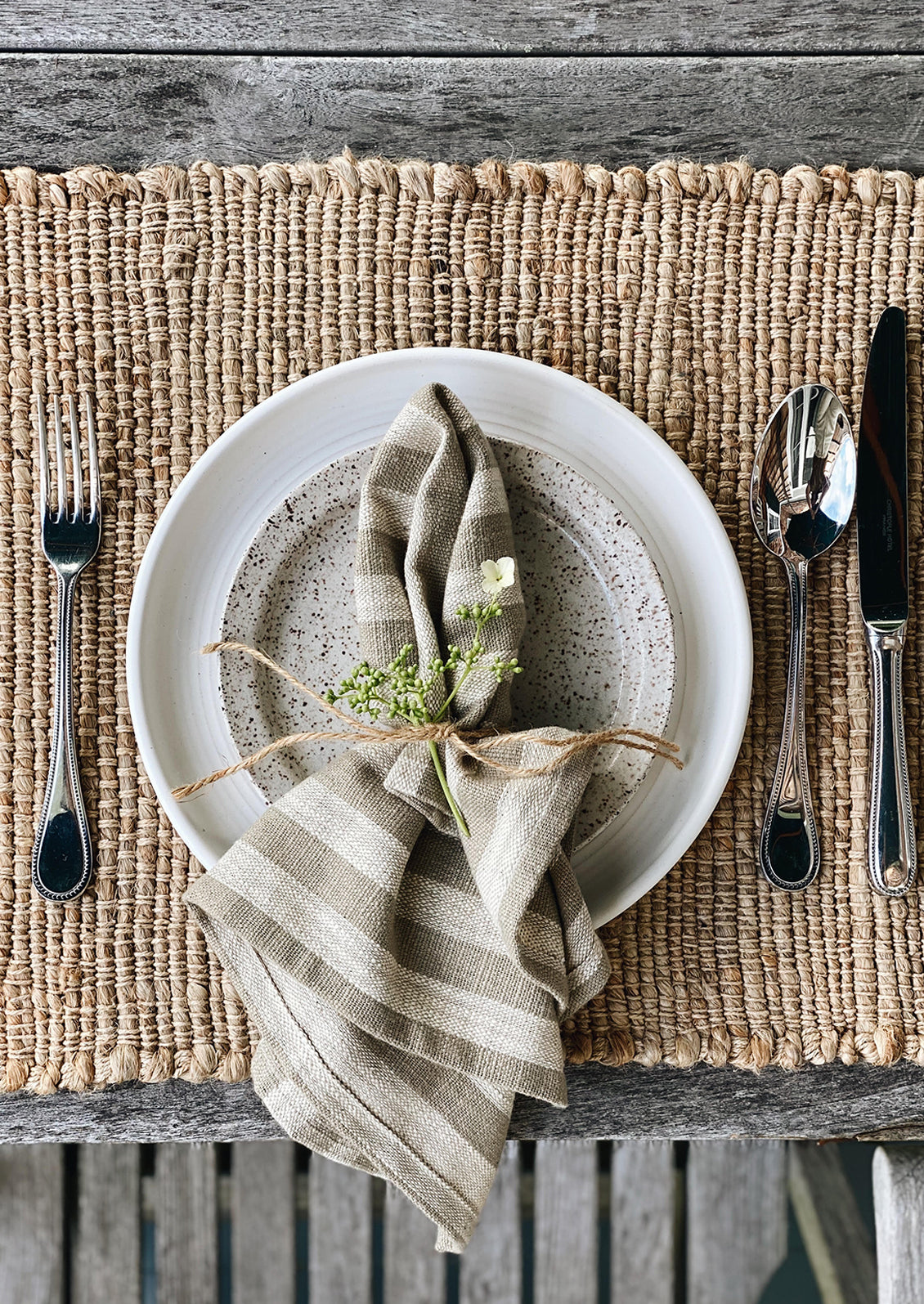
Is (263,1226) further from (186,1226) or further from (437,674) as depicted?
(437,674)

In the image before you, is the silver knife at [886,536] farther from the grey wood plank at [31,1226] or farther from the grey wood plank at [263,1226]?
the grey wood plank at [31,1226]

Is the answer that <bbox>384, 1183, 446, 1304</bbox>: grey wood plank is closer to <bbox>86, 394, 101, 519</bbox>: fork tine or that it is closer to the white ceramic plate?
the white ceramic plate

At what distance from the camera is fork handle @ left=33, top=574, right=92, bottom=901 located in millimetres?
623

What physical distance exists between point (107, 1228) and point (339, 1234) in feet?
0.82

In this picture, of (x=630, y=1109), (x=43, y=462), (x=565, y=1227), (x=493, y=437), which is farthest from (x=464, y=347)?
(x=565, y=1227)

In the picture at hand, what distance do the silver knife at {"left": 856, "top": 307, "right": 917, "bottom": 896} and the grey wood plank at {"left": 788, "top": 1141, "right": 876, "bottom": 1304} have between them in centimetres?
62

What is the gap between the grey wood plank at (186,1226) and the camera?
1043 millimetres

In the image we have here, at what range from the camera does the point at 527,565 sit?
61cm

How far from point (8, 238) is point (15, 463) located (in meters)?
0.14

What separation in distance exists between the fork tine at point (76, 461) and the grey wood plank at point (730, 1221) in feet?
3.00

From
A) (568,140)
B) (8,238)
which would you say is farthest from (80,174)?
(568,140)

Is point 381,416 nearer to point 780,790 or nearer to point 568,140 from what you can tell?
point 568,140

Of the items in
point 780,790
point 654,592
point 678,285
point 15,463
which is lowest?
point 780,790

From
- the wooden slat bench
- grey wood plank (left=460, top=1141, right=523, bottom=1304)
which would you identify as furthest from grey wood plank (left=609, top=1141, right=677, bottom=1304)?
grey wood plank (left=460, top=1141, right=523, bottom=1304)
